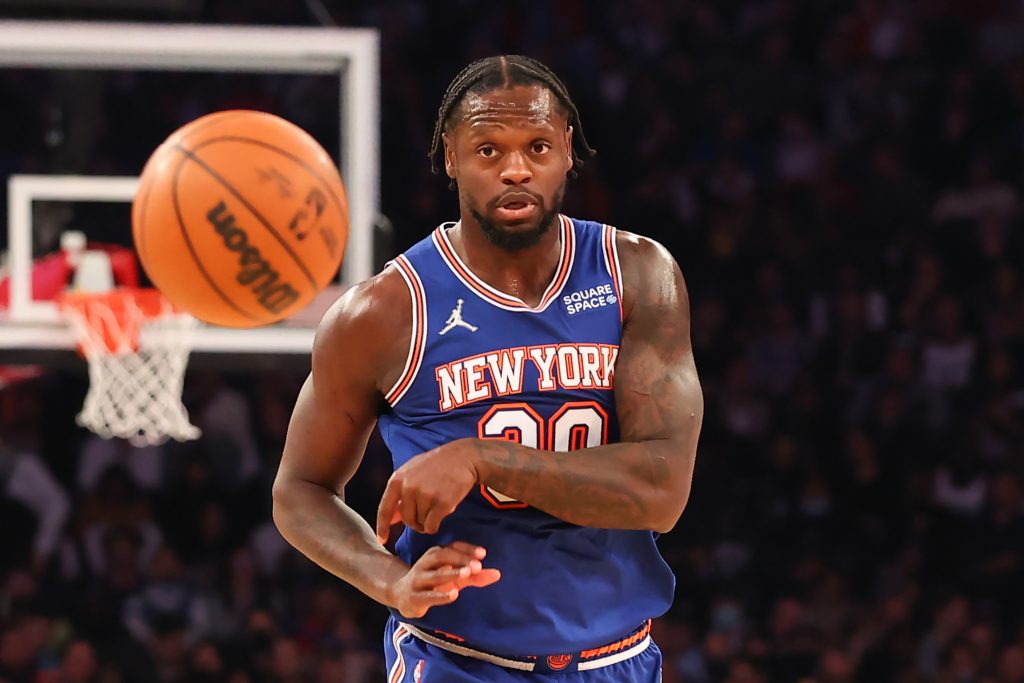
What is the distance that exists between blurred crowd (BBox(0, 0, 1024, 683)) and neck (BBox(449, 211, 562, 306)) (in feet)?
17.0

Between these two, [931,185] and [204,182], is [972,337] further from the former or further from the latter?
[204,182]

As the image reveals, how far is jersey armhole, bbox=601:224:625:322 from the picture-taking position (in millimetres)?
2928

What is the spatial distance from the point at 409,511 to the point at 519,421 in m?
0.36

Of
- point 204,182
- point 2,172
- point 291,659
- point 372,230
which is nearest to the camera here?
point 204,182

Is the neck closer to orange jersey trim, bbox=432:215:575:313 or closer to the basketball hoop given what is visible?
orange jersey trim, bbox=432:215:575:313

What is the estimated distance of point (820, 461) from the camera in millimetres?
8906

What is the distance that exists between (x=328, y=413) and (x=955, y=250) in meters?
7.32

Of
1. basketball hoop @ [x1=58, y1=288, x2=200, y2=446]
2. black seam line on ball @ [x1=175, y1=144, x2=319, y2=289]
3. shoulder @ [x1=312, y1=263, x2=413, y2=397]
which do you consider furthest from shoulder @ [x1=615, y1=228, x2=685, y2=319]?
basketball hoop @ [x1=58, y1=288, x2=200, y2=446]

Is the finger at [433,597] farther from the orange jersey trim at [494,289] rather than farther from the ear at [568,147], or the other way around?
the ear at [568,147]

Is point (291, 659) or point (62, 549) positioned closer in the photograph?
point (291, 659)

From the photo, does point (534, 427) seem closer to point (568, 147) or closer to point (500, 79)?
point (568, 147)

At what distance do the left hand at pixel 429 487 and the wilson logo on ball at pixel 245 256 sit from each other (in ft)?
6.41

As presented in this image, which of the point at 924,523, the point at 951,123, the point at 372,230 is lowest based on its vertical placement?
the point at 924,523

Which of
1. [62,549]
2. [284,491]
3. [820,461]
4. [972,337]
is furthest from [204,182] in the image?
[972,337]
